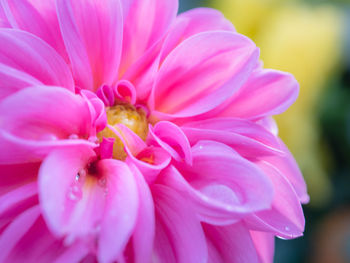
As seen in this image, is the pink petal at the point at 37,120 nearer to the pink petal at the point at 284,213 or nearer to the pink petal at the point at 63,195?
the pink petal at the point at 63,195

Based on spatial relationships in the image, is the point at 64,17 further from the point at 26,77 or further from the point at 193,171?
the point at 193,171

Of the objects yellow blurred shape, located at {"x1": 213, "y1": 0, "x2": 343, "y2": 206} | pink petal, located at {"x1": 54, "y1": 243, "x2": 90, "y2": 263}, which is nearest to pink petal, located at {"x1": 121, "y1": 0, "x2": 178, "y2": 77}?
pink petal, located at {"x1": 54, "y1": 243, "x2": 90, "y2": 263}

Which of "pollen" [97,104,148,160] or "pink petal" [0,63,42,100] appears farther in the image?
"pollen" [97,104,148,160]

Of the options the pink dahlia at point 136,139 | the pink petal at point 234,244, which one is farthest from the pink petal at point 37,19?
the pink petal at point 234,244

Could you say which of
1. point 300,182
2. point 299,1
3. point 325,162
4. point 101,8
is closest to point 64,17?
point 101,8

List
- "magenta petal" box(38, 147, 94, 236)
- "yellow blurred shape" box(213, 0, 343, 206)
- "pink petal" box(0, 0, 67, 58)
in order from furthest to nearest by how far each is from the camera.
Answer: "yellow blurred shape" box(213, 0, 343, 206)
"pink petal" box(0, 0, 67, 58)
"magenta petal" box(38, 147, 94, 236)

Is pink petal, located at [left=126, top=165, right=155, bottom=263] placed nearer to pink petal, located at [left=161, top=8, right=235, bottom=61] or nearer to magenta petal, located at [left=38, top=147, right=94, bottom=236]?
magenta petal, located at [left=38, top=147, right=94, bottom=236]

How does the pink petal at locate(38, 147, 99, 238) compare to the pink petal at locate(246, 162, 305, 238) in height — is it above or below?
above

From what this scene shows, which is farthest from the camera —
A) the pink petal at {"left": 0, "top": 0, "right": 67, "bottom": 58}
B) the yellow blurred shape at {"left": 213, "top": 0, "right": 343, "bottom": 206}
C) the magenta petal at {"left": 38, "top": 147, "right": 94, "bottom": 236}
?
the yellow blurred shape at {"left": 213, "top": 0, "right": 343, "bottom": 206}
